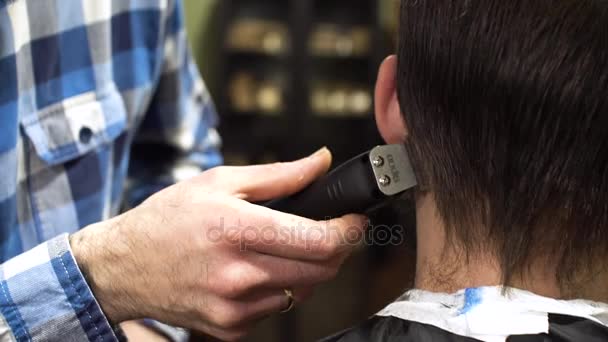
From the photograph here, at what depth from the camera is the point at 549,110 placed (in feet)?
2.06

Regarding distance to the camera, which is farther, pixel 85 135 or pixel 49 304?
pixel 85 135

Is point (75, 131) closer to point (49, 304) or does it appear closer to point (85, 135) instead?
point (85, 135)

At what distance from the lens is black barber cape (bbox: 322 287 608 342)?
647 millimetres

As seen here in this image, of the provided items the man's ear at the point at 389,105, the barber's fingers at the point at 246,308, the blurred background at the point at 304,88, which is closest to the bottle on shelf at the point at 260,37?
the blurred background at the point at 304,88

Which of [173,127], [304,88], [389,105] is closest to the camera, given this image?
[389,105]

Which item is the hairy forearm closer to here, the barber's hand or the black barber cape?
the barber's hand

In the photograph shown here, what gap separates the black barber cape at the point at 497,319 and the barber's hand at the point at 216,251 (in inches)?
4.4

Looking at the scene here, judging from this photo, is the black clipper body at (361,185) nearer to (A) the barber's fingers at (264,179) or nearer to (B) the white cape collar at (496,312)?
(A) the barber's fingers at (264,179)

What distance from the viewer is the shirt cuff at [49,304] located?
712mm

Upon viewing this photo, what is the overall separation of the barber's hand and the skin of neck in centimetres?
9

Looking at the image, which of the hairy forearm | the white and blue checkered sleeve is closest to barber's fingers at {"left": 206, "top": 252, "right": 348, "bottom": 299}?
the hairy forearm

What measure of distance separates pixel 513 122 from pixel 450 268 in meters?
0.19

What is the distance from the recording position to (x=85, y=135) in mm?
1009

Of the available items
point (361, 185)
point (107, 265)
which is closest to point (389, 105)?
point (361, 185)
